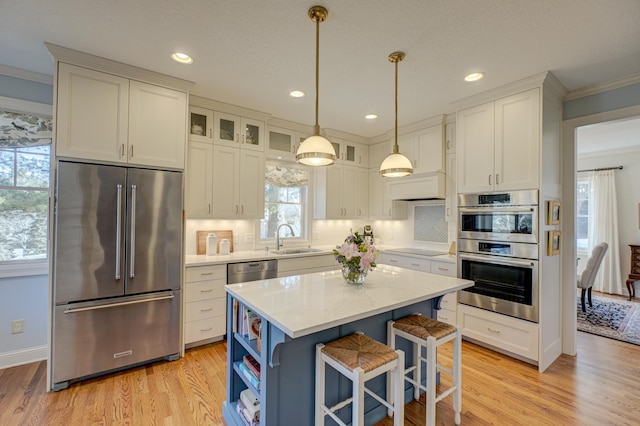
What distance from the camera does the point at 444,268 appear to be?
3.45 metres

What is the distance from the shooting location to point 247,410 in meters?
1.75

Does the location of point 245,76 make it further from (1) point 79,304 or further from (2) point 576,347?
(2) point 576,347

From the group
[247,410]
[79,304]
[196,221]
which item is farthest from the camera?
[196,221]

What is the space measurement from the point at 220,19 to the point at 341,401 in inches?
103

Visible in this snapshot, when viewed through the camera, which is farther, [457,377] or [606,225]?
[606,225]

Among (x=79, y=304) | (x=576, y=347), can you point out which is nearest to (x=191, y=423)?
(x=79, y=304)

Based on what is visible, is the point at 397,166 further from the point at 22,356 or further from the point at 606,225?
the point at 606,225

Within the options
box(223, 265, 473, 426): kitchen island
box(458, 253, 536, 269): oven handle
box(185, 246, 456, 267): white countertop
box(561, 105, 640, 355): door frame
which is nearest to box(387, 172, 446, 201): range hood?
box(185, 246, 456, 267): white countertop

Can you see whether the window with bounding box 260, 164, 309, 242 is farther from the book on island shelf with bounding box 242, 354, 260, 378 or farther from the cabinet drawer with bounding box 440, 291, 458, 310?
the book on island shelf with bounding box 242, 354, 260, 378

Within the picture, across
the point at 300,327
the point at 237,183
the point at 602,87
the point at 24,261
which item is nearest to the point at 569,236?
the point at 602,87

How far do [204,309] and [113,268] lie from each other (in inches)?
37.8

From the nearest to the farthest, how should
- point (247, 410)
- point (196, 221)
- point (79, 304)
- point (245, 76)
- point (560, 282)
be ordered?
point (247, 410), point (79, 304), point (245, 76), point (560, 282), point (196, 221)

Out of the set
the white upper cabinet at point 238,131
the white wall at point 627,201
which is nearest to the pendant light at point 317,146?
the white upper cabinet at point 238,131

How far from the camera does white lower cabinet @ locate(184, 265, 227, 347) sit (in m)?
2.98
